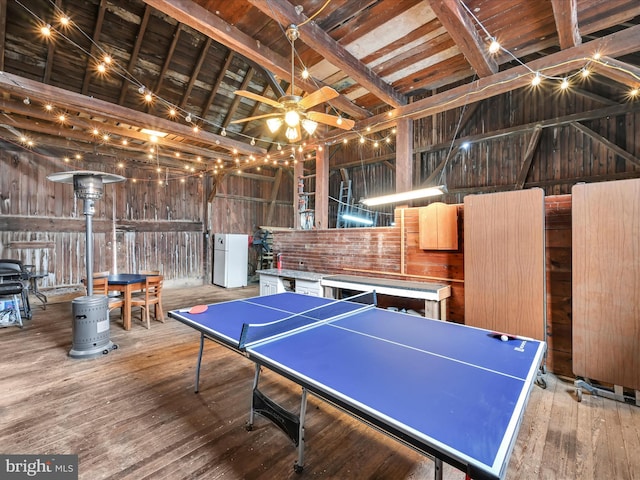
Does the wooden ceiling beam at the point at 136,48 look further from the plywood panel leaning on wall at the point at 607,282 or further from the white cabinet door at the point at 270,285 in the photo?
the plywood panel leaning on wall at the point at 607,282

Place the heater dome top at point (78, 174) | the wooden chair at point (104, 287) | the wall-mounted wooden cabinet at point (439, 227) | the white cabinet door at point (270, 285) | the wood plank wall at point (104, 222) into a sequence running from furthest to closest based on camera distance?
the wood plank wall at point (104, 222) < the white cabinet door at point (270, 285) < the wooden chair at point (104, 287) < the wall-mounted wooden cabinet at point (439, 227) < the heater dome top at point (78, 174)

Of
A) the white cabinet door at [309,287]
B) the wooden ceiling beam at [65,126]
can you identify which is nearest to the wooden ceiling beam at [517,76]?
the white cabinet door at [309,287]

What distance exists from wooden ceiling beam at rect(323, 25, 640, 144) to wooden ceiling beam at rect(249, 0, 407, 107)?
382 millimetres

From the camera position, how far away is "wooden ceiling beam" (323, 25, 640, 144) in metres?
2.86

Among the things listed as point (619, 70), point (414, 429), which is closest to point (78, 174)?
point (414, 429)

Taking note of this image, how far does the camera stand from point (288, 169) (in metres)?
10.5

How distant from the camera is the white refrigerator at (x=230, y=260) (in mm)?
8438

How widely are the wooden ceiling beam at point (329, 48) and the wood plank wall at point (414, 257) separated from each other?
5.78 feet

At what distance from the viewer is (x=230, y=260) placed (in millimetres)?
8477

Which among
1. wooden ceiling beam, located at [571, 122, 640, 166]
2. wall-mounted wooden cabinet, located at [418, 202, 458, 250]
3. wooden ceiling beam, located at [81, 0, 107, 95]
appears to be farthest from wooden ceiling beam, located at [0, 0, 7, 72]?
wooden ceiling beam, located at [571, 122, 640, 166]

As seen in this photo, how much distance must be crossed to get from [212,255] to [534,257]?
8.38 meters

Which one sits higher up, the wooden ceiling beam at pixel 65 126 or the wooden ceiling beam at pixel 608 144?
the wooden ceiling beam at pixel 65 126

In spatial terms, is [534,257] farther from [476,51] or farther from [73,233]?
[73,233]

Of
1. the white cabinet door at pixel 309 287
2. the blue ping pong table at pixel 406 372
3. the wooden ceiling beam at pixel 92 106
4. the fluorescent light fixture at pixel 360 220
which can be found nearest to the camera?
the blue ping pong table at pixel 406 372
